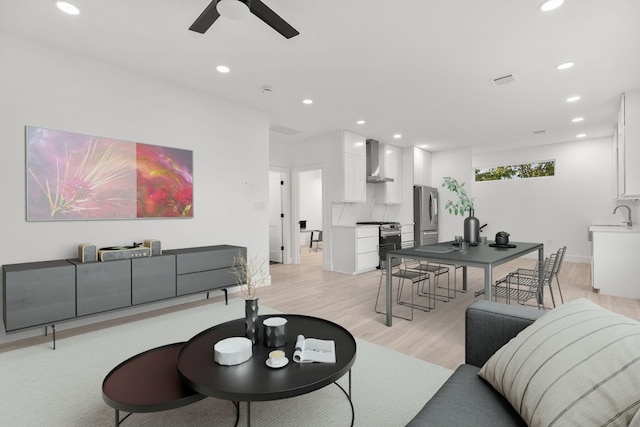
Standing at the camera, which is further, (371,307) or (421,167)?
(421,167)

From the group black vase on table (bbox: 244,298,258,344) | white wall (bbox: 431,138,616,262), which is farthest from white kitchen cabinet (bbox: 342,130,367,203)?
black vase on table (bbox: 244,298,258,344)

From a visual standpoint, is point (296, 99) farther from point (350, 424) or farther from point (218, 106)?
point (350, 424)

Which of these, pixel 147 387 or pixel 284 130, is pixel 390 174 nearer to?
pixel 284 130

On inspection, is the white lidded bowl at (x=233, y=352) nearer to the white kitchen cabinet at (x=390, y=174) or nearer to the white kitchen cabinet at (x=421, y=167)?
the white kitchen cabinet at (x=390, y=174)

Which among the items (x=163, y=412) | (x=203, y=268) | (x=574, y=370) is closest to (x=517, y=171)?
(x=203, y=268)

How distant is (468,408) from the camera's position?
1.07 meters

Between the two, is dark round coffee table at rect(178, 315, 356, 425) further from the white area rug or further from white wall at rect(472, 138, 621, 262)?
white wall at rect(472, 138, 621, 262)

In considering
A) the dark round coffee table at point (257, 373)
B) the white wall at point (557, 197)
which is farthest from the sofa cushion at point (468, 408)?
the white wall at point (557, 197)

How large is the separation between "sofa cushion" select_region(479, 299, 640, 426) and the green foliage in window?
25.0 feet

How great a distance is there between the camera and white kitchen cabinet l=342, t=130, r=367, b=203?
6004mm

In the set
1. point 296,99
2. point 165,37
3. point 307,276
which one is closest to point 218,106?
point 296,99

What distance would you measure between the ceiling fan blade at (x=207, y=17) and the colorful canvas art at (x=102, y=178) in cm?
185

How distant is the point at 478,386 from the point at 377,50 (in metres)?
2.92

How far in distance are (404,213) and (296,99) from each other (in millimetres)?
4274
